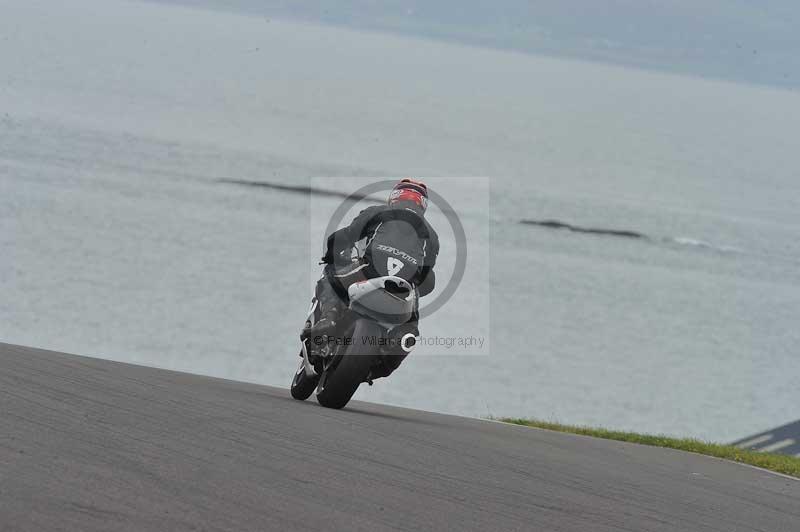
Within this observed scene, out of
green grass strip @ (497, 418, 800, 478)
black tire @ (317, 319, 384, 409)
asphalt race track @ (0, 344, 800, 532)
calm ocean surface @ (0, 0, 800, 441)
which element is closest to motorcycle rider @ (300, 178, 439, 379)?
black tire @ (317, 319, 384, 409)

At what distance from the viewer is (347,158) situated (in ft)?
332

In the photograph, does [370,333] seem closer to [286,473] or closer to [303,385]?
[303,385]

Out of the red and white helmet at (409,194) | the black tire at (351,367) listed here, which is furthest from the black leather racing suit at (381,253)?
the black tire at (351,367)

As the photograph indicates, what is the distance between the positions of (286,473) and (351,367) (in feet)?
11.9

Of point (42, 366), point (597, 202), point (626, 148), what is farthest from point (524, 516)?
point (626, 148)

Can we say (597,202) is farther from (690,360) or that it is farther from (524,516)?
(524,516)

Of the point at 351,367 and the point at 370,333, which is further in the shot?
the point at 351,367

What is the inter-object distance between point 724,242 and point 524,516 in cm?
8282

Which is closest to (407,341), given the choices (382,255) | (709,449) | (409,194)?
(382,255)

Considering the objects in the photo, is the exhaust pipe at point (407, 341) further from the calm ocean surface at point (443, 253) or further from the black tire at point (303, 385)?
the calm ocean surface at point (443, 253)

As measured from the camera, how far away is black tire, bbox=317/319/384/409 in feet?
35.2

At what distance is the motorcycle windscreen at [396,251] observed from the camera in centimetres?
1111

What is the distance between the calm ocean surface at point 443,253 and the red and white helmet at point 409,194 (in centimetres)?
2262

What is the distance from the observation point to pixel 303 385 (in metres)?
12.4
